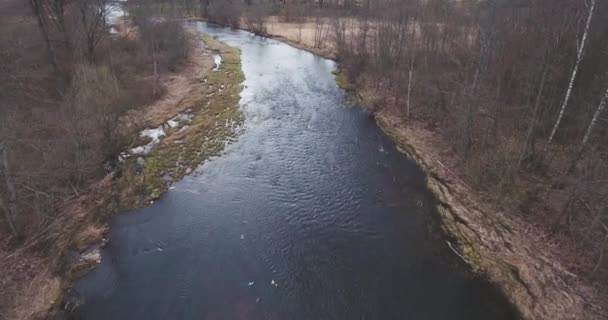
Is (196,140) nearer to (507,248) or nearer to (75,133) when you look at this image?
(75,133)

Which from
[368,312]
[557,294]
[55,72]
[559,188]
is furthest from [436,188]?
[55,72]

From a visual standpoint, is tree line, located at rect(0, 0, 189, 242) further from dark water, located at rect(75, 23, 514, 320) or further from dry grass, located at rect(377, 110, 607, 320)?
dry grass, located at rect(377, 110, 607, 320)

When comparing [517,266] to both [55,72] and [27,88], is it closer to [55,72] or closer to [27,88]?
[27,88]

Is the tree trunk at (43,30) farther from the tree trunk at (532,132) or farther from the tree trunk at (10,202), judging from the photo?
the tree trunk at (532,132)

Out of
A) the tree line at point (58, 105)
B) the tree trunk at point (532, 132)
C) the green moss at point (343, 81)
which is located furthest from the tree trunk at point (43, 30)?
the tree trunk at point (532, 132)

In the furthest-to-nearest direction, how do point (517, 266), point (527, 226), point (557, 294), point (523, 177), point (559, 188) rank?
point (523, 177)
point (559, 188)
point (527, 226)
point (517, 266)
point (557, 294)

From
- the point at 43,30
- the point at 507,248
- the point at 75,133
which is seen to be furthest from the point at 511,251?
the point at 43,30

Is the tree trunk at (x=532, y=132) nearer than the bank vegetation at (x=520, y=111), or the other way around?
the bank vegetation at (x=520, y=111)
